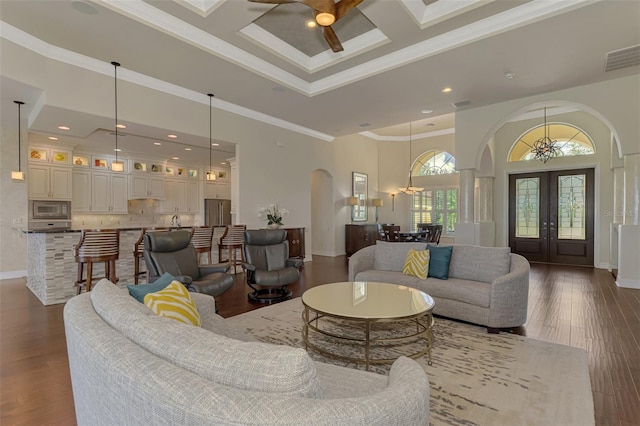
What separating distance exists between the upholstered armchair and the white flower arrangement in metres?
1.85

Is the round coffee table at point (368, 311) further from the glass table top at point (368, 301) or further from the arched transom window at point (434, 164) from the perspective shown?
the arched transom window at point (434, 164)

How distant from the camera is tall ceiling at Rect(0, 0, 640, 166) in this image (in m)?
3.40

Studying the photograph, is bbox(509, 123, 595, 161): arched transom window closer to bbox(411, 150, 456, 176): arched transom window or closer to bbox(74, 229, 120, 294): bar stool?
bbox(411, 150, 456, 176): arched transom window

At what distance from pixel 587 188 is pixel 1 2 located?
408 inches


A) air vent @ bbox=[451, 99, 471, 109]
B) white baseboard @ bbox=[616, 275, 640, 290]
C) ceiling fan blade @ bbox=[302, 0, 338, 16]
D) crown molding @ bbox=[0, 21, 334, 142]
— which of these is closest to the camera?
ceiling fan blade @ bbox=[302, 0, 338, 16]

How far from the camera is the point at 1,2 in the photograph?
126 inches

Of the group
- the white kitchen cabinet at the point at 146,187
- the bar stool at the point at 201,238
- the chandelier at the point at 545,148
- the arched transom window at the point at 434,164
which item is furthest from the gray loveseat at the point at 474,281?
the white kitchen cabinet at the point at 146,187

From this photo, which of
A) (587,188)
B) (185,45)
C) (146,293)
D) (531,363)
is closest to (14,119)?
(185,45)

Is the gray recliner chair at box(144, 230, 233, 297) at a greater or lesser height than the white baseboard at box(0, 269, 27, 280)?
greater

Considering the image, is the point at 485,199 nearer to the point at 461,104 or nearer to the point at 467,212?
the point at 467,212

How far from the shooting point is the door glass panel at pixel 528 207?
7.88 metres

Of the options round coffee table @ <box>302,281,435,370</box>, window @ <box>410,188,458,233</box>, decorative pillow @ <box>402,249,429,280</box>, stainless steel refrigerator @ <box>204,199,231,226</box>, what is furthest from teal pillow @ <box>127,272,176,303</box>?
window @ <box>410,188,458,233</box>

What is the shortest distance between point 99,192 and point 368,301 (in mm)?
7656

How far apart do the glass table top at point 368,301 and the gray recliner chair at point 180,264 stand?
1.16 meters
